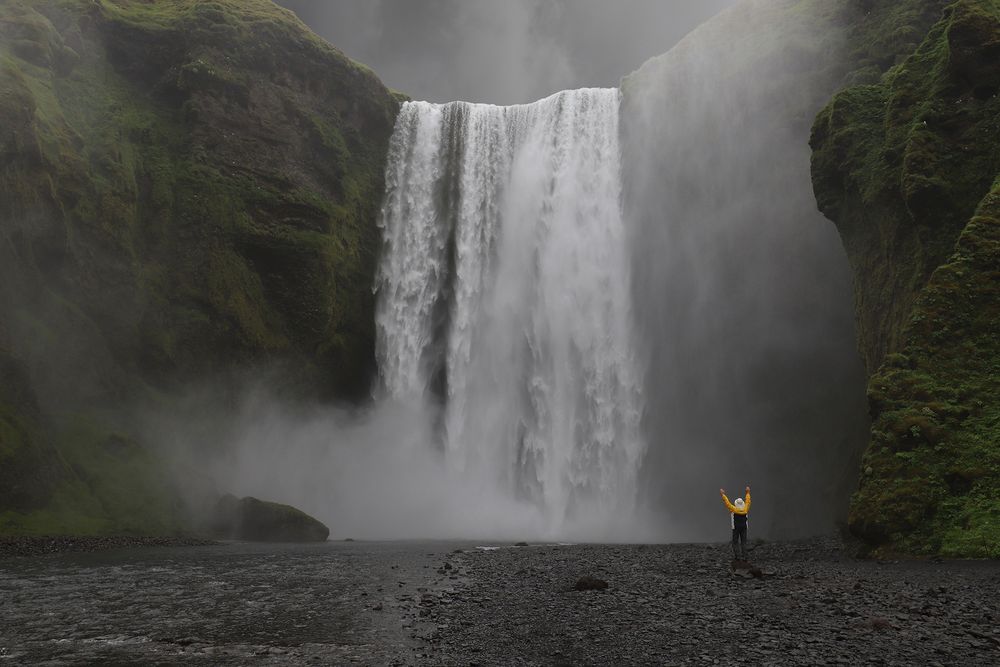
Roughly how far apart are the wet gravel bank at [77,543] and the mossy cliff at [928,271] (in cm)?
2307

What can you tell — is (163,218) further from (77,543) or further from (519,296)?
(77,543)

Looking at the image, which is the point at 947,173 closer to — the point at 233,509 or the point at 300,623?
the point at 300,623

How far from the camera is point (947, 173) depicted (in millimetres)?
22844

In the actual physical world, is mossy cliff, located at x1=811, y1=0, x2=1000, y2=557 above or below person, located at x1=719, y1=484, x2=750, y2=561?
above

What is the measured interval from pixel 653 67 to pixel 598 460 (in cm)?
2628

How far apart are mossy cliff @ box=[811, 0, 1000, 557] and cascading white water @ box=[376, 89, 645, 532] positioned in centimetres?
1574

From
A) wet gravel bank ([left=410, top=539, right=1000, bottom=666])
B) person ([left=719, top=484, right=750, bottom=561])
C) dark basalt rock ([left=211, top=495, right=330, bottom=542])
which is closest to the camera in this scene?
wet gravel bank ([left=410, top=539, right=1000, bottom=666])

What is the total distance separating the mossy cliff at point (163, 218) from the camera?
3125 cm

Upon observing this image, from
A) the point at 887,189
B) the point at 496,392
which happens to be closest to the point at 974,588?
the point at 887,189

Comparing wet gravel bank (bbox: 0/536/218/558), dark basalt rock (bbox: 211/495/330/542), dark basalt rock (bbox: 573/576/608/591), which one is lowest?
wet gravel bank (bbox: 0/536/218/558)

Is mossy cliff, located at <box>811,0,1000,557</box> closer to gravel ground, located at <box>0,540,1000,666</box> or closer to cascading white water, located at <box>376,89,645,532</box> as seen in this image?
gravel ground, located at <box>0,540,1000,666</box>

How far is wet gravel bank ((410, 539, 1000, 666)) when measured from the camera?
902 cm

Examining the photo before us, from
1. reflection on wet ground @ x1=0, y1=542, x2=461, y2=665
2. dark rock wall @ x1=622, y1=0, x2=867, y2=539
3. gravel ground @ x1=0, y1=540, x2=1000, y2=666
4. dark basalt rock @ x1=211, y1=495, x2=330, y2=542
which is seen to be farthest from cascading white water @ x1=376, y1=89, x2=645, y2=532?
gravel ground @ x1=0, y1=540, x2=1000, y2=666

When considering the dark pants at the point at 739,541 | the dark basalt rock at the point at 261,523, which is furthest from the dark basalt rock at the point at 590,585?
the dark basalt rock at the point at 261,523
